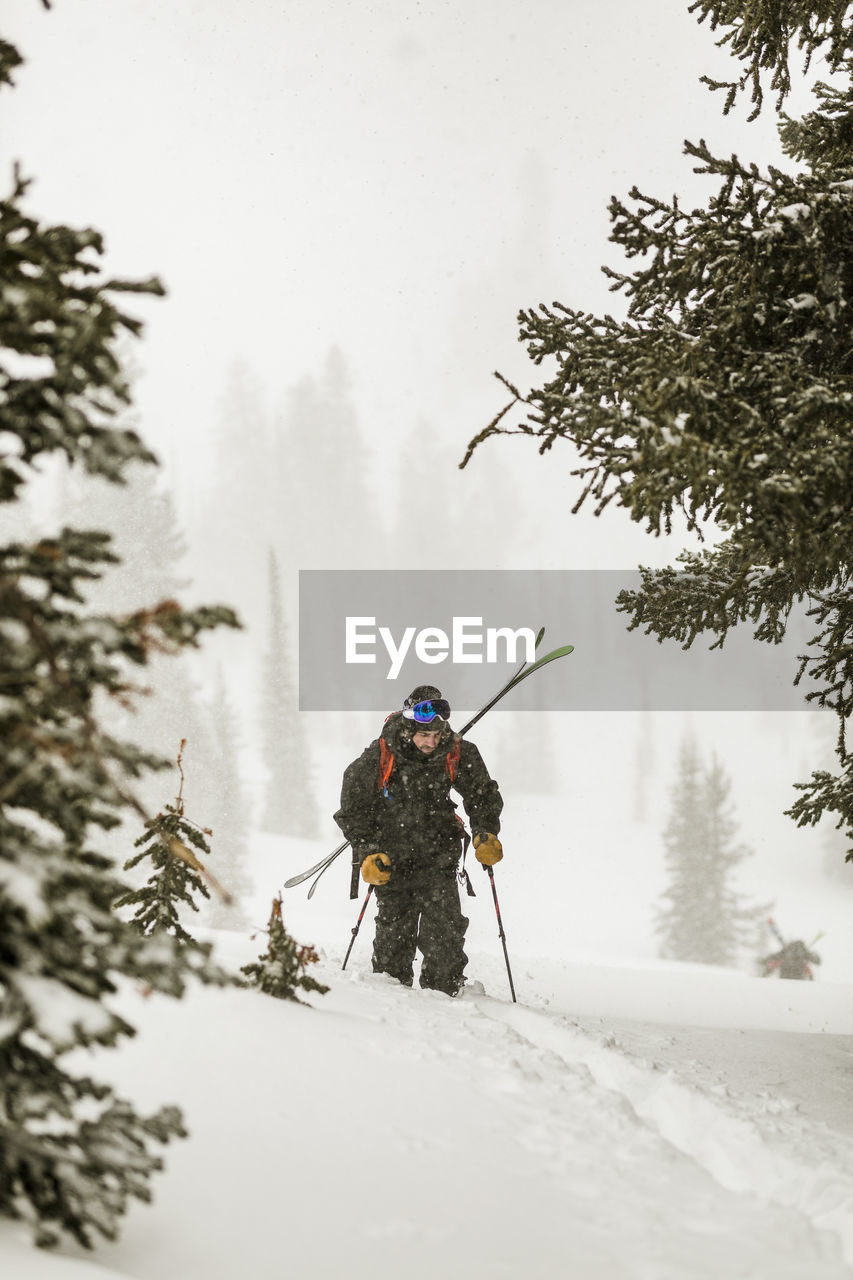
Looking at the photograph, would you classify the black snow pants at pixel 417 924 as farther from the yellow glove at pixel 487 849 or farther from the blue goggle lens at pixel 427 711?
the blue goggle lens at pixel 427 711

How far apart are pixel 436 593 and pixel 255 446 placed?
2589 centimetres

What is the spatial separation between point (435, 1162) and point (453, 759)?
15.7 ft

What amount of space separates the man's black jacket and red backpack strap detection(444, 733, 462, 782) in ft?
0.09

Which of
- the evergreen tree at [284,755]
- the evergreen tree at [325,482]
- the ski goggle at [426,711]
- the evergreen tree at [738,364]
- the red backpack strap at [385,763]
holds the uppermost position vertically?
the evergreen tree at [325,482]

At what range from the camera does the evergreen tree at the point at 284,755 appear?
154 feet

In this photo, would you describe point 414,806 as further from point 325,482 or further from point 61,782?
point 325,482

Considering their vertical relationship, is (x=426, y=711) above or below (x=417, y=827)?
above

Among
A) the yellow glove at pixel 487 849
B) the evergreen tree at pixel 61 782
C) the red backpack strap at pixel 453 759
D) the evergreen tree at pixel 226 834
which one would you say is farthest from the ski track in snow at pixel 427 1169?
the evergreen tree at pixel 226 834

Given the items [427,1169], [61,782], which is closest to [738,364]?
[427,1169]

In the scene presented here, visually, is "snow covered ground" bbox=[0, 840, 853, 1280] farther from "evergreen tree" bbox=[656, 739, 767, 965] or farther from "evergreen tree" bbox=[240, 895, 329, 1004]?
"evergreen tree" bbox=[656, 739, 767, 965]

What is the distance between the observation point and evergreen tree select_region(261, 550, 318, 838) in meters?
46.8

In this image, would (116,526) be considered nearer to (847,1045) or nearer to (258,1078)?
(847,1045)

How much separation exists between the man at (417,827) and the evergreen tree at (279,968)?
108 inches

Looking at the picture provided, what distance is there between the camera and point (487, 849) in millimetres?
7500
